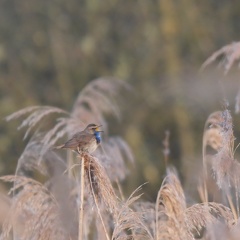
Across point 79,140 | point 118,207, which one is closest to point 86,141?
point 79,140

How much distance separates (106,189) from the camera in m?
3.81

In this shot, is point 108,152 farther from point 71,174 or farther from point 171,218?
point 171,218

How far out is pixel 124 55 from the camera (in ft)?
41.4

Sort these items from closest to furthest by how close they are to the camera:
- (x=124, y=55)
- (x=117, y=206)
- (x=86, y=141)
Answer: (x=117, y=206) < (x=86, y=141) < (x=124, y=55)

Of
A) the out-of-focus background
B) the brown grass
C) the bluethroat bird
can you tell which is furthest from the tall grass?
the out-of-focus background

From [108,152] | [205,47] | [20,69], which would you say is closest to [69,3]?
[20,69]

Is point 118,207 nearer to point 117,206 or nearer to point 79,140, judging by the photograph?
point 117,206

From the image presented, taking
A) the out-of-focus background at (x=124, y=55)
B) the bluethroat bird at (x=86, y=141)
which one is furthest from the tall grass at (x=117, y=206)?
the out-of-focus background at (x=124, y=55)

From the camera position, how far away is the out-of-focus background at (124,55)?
39.8 feet

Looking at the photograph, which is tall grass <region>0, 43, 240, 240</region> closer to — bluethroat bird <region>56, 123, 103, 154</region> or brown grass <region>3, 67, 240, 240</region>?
brown grass <region>3, 67, 240, 240</region>

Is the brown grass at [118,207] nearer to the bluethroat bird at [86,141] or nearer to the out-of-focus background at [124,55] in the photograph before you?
the bluethroat bird at [86,141]

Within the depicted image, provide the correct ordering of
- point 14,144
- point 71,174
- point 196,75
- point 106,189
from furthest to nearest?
1. point 14,144
2. point 196,75
3. point 71,174
4. point 106,189

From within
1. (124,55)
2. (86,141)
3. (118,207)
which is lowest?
(124,55)

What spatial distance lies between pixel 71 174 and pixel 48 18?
7813 millimetres
